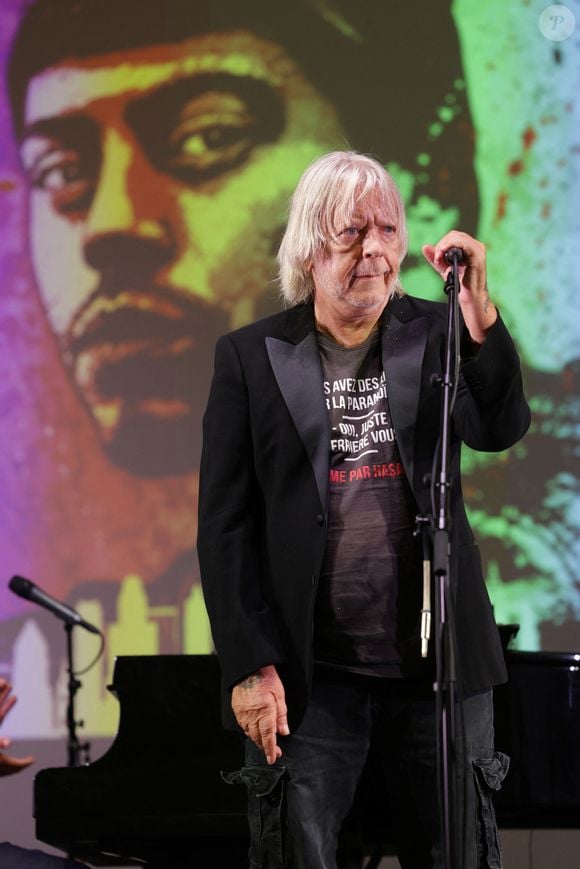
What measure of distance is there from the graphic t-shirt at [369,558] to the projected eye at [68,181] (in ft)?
10.4

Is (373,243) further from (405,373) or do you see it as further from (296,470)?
(296,470)

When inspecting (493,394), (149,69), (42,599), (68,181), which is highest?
(149,69)

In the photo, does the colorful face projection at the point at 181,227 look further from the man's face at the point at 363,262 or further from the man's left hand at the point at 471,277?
the man's left hand at the point at 471,277

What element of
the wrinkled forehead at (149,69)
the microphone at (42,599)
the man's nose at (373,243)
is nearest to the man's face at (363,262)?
the man's nose at (373,243)

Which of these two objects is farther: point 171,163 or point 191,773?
point 171,163

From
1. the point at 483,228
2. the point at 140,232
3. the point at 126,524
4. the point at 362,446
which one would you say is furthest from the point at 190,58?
→ the point at 362,446

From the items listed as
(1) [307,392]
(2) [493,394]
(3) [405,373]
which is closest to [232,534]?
(1) [307,392]

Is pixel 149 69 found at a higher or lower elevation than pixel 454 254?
higher

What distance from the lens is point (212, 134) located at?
509 centimetres

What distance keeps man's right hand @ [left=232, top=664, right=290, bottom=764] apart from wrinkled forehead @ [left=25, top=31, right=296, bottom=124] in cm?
347

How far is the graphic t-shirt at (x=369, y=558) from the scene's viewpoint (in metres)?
2.15

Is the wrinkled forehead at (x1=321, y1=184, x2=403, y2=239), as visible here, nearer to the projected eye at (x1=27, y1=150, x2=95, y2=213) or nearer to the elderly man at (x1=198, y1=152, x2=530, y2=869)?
the elderly man at (x1=198, y1=152, x2=530, y2=869)

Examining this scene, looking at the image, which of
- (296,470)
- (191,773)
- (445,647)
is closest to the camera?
(445,647)

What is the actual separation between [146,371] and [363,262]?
2.86 m
